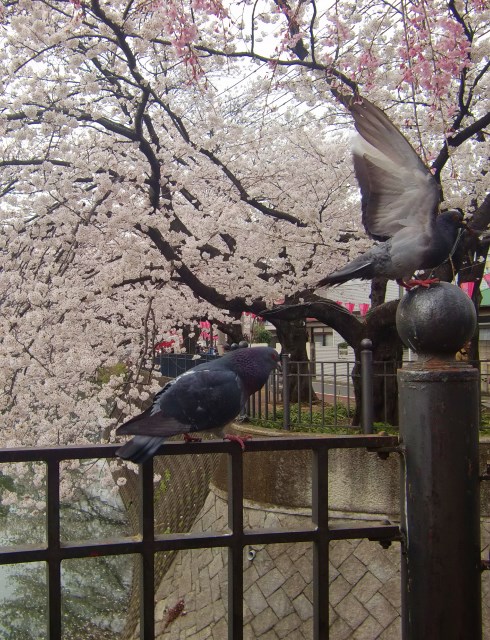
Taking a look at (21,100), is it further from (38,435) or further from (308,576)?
(308,576)

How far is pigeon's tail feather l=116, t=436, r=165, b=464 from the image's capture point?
1.43 meters

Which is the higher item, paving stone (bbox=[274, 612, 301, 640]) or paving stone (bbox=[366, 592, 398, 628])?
paving stone (bbox=[366, 592, 398, 628])

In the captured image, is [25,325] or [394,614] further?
[25,325]

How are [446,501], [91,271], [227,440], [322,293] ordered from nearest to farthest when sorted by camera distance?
[446,501] → [227,440] → [91,271] → [322,293]

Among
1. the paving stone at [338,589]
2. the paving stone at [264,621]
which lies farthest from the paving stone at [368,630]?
Result: the paving stone at [264,621]

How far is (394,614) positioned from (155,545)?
4.44m

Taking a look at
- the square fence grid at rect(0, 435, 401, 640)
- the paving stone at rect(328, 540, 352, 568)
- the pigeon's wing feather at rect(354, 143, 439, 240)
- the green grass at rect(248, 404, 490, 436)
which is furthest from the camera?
the green grass at rect(248, 404, 490, 436)

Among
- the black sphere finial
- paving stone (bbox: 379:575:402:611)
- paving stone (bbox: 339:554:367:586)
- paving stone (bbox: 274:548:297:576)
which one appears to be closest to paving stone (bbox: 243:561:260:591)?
paving stone (bbox: 274:548:297:576)

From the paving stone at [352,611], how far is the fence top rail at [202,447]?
4.34 meters

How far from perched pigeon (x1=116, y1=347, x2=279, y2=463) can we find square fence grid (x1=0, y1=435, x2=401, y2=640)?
0.20 feet

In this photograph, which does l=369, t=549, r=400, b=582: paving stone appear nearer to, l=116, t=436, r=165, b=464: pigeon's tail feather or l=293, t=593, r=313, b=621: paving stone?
l=293, t=593, r=313, b=621: paving stone

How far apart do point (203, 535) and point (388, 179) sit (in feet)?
4.66

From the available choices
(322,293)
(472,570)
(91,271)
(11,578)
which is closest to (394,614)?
(472,570)

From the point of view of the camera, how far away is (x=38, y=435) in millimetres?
6965
